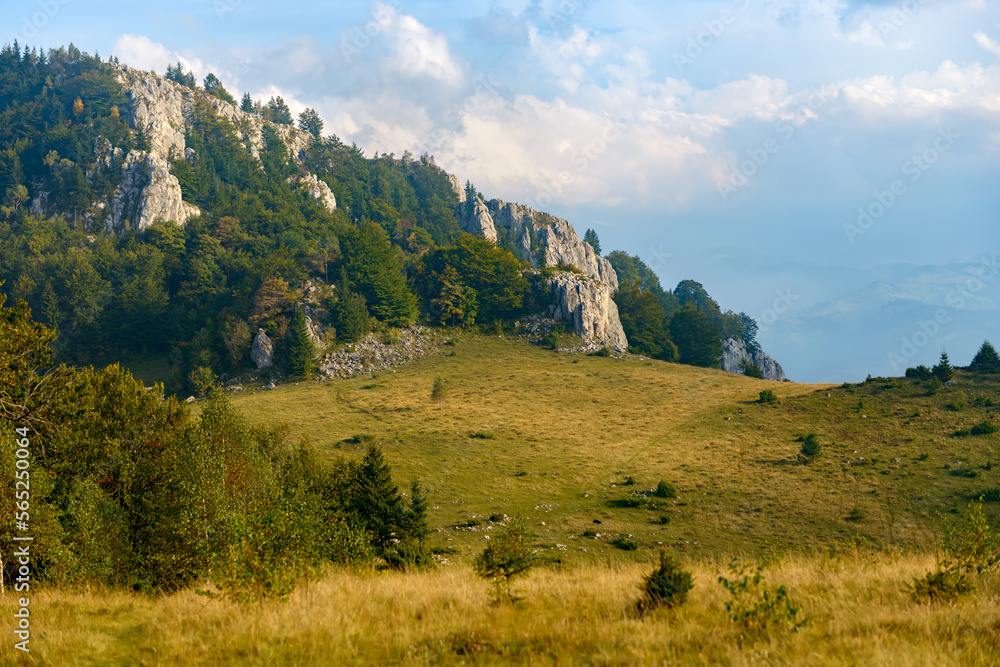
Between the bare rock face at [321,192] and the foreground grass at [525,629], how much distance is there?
165m

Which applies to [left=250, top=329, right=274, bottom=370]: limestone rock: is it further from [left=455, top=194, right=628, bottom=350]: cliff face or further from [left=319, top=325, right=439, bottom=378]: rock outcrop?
[left=455, top=194, right=628, bottom=350]: cliff face

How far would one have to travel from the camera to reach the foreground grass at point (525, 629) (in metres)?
7.68

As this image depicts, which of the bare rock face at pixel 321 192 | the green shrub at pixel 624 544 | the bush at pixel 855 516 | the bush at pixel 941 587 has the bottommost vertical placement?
the green shrub at pixel 624 544

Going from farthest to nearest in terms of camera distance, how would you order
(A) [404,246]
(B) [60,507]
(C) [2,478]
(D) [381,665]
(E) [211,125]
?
(E) [211,125] → (A) [404,246] → (B) [60,507] → (C) [2,478] → (D) [381,665]

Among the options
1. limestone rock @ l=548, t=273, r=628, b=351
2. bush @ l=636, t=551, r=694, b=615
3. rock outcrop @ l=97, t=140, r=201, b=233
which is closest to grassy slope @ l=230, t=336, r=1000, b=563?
limestone rock @ l=548, t=273, r=628, b=351

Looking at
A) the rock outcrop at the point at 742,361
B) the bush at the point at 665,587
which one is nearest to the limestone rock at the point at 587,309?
the rock outcrop at the point at 742,361

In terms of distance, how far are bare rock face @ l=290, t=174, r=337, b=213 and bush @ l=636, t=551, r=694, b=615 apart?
168006 millimetres

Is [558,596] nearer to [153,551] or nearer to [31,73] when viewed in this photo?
[153,551]

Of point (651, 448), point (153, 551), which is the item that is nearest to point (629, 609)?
point (153, 551)

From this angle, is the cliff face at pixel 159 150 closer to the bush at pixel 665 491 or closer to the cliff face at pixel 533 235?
the cliff face at pixel 533 235

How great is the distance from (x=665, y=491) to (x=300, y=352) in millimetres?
68446

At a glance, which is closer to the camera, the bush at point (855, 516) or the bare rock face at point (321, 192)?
the bush at point (855, 516)

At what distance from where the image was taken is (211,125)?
172 m

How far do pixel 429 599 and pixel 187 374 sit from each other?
9700cm
